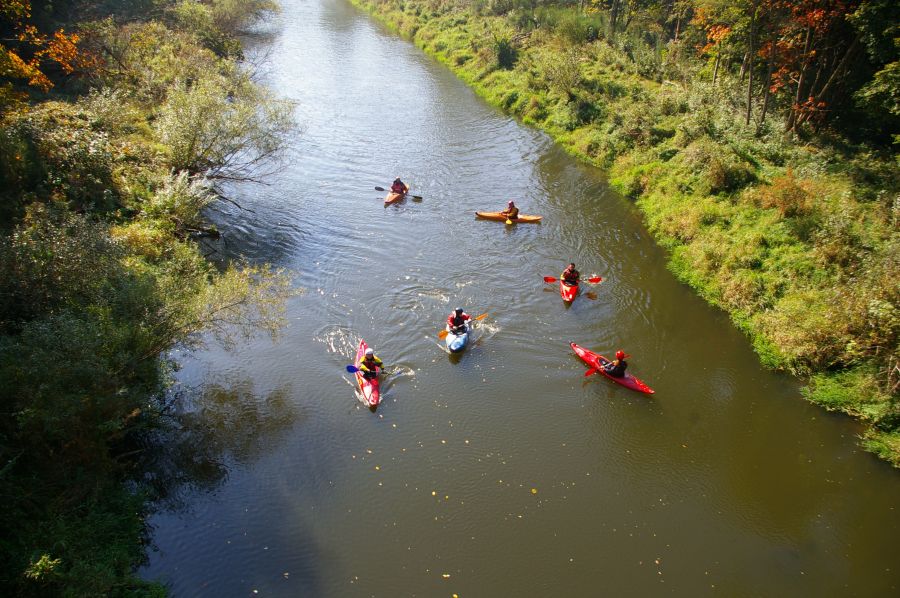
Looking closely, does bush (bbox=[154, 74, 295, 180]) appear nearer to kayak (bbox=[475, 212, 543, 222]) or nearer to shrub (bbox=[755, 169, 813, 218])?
kayak (bbox=[475, 212, 543, 222])

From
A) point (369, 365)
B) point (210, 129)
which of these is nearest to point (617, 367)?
point (369, 365)

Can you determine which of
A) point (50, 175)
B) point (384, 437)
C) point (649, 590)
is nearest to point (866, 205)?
point (649, 590)

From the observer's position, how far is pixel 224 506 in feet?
36.4

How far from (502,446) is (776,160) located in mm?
17667

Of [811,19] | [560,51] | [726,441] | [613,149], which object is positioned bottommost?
[726,441]

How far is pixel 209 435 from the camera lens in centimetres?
1255

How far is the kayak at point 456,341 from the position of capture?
15.3 m

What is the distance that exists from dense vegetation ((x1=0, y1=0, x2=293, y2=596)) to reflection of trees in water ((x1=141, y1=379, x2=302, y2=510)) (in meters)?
0.11

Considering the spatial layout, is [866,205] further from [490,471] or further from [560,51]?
[560,51]

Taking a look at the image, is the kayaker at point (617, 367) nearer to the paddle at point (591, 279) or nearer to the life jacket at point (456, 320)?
the life jacket at point (456, 320)

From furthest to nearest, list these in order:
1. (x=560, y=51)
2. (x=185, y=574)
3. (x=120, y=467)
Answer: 1. (x=560, y=51)
2. (x=120, y=467)
3. (x=185, y=574)

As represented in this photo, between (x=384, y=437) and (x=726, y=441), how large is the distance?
840 cm

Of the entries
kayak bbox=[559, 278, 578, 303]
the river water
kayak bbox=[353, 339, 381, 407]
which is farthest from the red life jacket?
kayak bbox=[353, 339, 381, 407]

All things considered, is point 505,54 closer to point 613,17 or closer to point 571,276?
point 613,17
